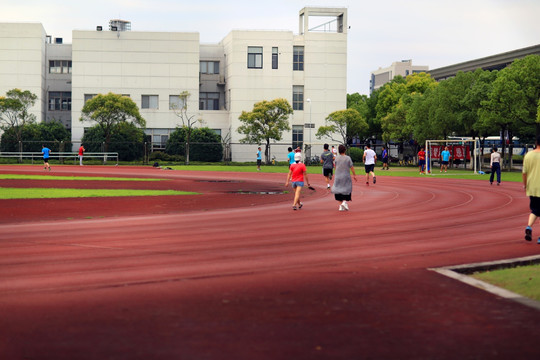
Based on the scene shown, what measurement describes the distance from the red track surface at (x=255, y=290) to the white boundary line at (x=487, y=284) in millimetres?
179

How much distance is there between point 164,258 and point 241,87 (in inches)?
2806

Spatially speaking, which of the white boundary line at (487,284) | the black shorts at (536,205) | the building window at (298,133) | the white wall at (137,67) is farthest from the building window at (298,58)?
the white boundary line at (487,284)

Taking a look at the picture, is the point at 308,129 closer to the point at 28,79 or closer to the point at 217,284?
the point at 28,79

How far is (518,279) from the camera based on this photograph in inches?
349

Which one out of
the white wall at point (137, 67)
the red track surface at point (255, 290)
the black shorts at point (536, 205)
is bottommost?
the red track surface at point (255, 290)

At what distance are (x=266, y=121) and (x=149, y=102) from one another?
16.9 m

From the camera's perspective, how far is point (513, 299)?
304 inches

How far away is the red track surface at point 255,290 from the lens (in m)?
5.86

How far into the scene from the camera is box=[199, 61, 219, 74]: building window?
86250 millimetres

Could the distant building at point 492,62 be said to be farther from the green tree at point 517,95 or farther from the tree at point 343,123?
the green tree at point 517,95

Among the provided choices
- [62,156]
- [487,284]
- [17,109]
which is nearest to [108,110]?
[62,156]

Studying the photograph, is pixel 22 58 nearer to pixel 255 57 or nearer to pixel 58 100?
pixel 58 100

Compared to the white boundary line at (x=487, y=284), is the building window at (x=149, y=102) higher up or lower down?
higher up

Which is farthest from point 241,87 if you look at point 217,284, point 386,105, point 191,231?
point 217,284
